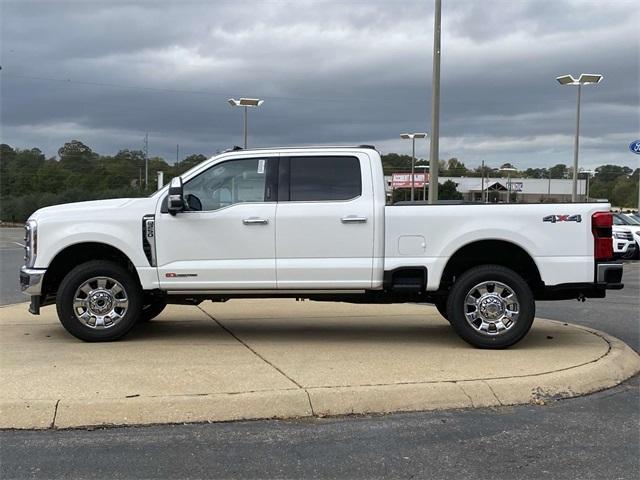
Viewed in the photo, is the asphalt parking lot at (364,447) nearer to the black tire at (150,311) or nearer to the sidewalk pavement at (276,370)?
the sidewalk pavement at (276,370)

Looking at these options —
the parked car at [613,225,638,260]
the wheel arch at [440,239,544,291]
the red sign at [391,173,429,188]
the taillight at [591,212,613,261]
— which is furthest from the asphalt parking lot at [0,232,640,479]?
the red sign at [391,173,429,188]

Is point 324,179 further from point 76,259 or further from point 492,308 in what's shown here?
point 76,259

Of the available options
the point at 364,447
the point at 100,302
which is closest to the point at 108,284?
the point at 100,302

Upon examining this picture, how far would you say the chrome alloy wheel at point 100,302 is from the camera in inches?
263

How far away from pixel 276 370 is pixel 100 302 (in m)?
2.29

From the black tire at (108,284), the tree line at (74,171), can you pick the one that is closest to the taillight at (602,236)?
the black tire at (108,284)

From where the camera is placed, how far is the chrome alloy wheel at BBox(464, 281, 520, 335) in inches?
257

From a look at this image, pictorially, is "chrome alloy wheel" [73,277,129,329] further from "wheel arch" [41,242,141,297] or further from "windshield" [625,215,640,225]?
"windshield" [625,215,640,225]

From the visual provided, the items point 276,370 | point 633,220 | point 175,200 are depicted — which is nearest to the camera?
point 276,370

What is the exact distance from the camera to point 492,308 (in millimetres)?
6543

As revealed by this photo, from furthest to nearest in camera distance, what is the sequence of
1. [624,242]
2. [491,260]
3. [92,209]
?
[624,242] → [491,260] → [92,209]

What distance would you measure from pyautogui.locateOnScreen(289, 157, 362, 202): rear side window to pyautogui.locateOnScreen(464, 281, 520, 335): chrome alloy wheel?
162 centimetres

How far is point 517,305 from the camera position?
6.49 metres

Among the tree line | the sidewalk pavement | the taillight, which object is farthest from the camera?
the tree line
